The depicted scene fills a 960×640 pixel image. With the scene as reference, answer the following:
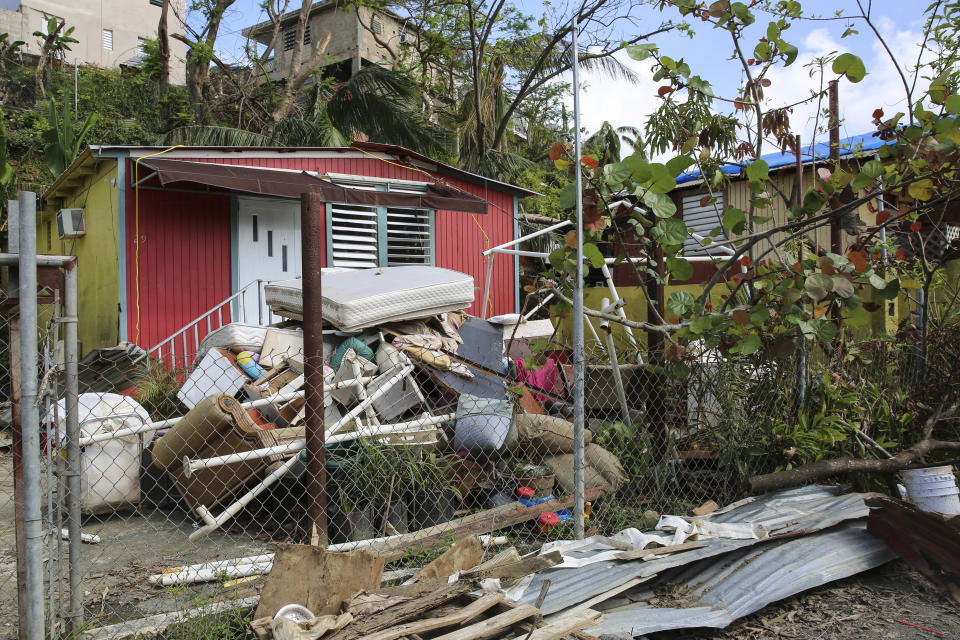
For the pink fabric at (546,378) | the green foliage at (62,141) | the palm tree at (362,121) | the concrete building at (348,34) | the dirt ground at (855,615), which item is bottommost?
the dirt ground at (855,615)

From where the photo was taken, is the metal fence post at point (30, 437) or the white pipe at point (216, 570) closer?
the metal fence post at point (30, 437)

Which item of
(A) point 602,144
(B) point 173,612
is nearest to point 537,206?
(A) point 602,144

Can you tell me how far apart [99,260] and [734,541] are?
8623mm

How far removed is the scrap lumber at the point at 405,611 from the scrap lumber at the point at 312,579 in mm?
212

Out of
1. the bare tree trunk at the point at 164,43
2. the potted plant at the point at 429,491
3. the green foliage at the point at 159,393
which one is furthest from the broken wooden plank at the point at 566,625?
the bare tree trunk at the point at 164,43

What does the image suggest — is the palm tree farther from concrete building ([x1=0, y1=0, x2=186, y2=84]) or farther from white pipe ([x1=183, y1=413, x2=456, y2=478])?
concrete building ([x1=0, y1=0, x2=186, y2=84])

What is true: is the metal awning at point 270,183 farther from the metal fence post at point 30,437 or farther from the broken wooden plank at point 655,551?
the broken wooden plank at point 655,551

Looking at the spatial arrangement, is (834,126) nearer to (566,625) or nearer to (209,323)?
(566,625)

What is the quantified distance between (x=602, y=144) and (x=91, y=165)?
46.2 feet

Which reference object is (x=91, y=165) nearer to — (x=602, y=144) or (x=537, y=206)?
(x=537, y=206)

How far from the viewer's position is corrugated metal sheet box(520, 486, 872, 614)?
2.88 m

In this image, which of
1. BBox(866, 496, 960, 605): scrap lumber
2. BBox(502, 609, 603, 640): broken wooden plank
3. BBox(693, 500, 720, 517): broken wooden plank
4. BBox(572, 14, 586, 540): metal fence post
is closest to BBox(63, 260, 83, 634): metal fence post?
BBox(502, 609, 603, 640): broken wooden plank

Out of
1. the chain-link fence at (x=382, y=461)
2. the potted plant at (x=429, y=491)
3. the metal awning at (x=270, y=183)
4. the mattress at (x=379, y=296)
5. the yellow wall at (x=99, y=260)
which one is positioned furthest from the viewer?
the yellow wall at (x=99, y=260)

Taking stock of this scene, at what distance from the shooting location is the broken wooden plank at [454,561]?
2.99 meters
